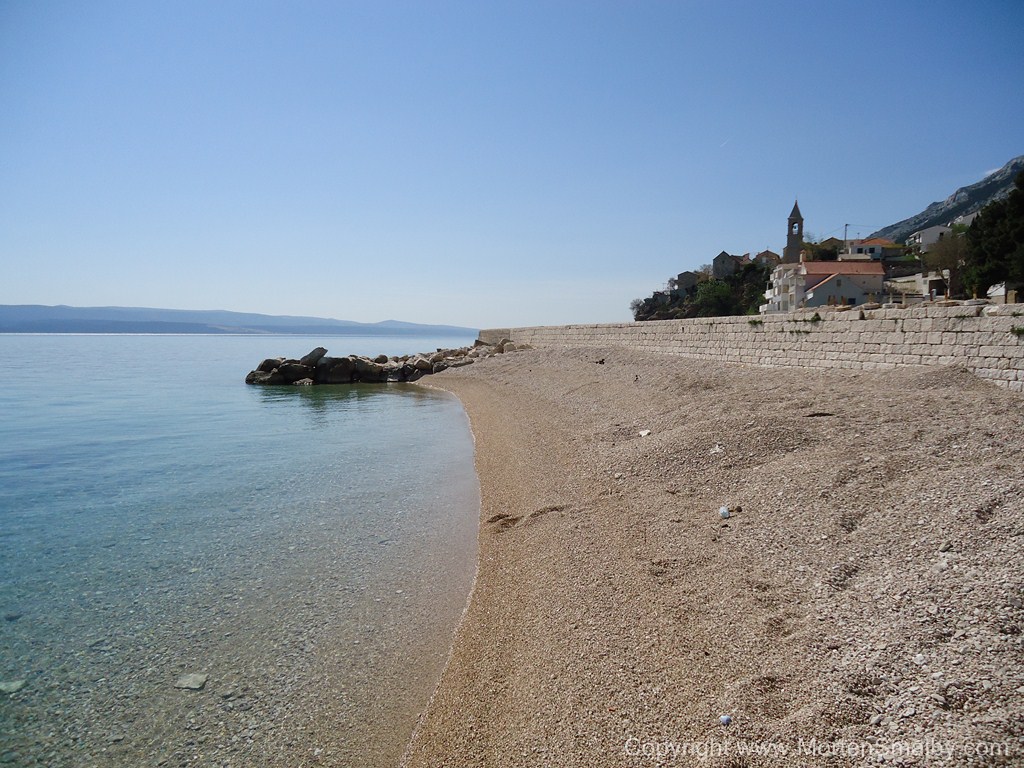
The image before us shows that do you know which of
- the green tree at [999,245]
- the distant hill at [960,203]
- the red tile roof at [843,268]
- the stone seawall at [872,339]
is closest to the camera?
the stone seawall at [872,339]

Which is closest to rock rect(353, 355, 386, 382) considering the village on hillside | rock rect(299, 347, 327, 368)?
rock rect(299, 347, 327, 368)

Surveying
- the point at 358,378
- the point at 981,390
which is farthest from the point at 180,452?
the point at 358,378

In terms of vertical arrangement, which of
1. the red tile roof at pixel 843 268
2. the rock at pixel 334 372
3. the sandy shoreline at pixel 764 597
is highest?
the red tile roof at pixel 843 268

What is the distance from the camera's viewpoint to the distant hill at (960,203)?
410 feet

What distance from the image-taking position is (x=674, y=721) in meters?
3.72

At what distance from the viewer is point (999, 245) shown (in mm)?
30906

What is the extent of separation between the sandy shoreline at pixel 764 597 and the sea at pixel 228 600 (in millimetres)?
→ 803

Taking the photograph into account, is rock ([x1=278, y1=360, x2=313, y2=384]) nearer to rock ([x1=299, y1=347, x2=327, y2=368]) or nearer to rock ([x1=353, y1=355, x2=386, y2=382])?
rock ([x1=299, y1=347, x2=327, y2=368])

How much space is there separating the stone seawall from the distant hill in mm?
128917

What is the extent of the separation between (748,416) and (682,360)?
9.98 metres

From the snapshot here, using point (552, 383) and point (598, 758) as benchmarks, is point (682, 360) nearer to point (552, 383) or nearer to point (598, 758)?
point (552, 383)

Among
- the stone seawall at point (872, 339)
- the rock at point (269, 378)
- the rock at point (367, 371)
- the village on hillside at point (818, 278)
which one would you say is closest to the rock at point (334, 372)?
the rock at point (367, 371)

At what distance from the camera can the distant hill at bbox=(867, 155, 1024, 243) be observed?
125000 mm

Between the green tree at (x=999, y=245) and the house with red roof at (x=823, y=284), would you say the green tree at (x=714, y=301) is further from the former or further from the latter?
the green tree at (x=999, y=245)
